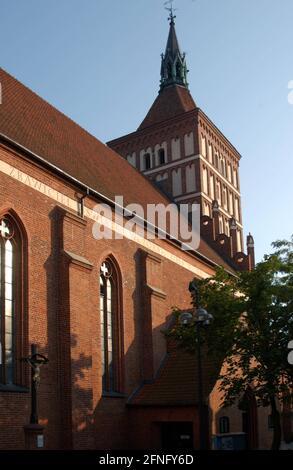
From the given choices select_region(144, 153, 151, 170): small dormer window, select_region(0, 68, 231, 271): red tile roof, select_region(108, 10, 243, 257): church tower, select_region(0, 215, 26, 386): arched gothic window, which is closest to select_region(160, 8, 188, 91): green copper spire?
select_region(108, 10, 243, 257): church tower

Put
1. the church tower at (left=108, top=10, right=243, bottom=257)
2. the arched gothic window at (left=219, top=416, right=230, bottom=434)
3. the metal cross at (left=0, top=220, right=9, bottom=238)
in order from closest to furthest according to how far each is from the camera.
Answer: the metal cross at (left=0, top=220, right=9, bottom=238)
the arched gothic window at (left=219, top=416, right=230, bottom=434)
the church tower at (left=108, top=10, right=243, bottom=257)

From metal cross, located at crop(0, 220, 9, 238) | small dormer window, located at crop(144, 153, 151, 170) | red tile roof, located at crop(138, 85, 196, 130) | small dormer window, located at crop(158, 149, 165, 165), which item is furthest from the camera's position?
red tile roof, located at crop(138, 85, 196, 130)

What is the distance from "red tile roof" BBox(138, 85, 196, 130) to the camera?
42031 millimetres

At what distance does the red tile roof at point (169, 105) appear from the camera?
4203 centimetres

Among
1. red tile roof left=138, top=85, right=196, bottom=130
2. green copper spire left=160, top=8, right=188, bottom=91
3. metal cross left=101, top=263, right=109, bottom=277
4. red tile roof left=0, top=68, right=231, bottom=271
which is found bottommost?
metal cross left=101, top=263, right=109, bottom=277

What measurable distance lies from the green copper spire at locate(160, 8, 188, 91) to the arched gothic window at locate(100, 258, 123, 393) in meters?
24.5

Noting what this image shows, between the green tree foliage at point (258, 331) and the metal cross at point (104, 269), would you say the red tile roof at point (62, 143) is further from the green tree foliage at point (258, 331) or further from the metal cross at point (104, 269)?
the green tree foliage at point (258, 331)

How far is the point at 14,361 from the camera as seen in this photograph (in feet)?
60.0

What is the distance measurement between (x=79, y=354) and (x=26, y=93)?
12.0 meters

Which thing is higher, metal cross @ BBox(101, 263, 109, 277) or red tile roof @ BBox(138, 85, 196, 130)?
red tile roof @ BBox(138, 85, 196, 130)

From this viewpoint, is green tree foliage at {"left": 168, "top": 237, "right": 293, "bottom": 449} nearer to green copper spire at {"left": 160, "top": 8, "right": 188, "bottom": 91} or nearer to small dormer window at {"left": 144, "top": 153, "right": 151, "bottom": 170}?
small dormer window at {"left": 144, "top": 153, "right": 151, "bottom": 170}

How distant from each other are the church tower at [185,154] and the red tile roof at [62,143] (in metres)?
7.83

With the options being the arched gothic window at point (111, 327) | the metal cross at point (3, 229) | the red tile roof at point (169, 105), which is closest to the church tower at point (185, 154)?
the red tile roof at point (169, 105)
